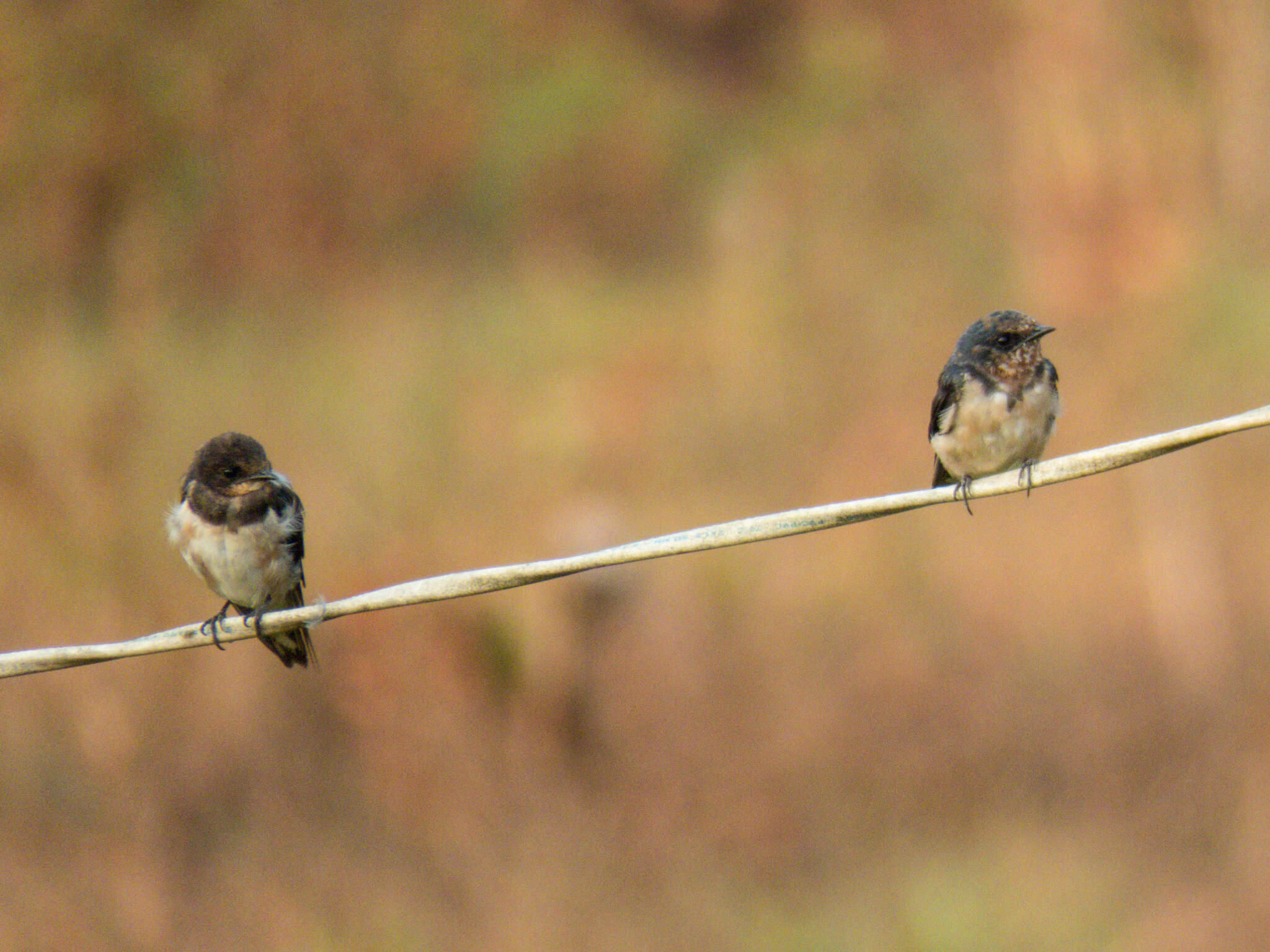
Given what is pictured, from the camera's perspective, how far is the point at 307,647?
5270 millimetres

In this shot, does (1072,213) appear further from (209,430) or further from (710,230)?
(209,430)

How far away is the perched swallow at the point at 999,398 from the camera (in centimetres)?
455

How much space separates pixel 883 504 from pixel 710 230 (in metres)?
13.4

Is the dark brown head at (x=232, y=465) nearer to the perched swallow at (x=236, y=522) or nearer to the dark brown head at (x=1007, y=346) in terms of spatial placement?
the perched swallow at (x=236, y=522)

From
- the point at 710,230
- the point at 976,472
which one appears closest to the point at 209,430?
the point at 710,230

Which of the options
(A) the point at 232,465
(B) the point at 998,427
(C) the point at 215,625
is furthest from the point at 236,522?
(B) the point at 998,427

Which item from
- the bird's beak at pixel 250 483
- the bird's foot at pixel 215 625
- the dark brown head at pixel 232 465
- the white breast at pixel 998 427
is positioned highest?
the dark brown head at pixel 232 465

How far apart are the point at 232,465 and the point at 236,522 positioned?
23 centimetres

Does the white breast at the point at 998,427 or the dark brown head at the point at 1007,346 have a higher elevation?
the dark brown head at the point at 1007,346

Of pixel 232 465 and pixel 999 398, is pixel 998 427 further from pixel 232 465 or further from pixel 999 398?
pixel 232 465

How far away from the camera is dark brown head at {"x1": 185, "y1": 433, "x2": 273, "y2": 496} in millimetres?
4637

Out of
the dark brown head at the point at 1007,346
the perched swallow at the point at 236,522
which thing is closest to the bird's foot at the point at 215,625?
the perched swallow at the point at 236,522

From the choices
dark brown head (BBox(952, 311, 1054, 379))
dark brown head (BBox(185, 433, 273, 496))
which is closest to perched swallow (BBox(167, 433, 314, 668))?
dark brown head (BBox(185, 433, 273, 496))

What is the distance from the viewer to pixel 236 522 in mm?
4723
